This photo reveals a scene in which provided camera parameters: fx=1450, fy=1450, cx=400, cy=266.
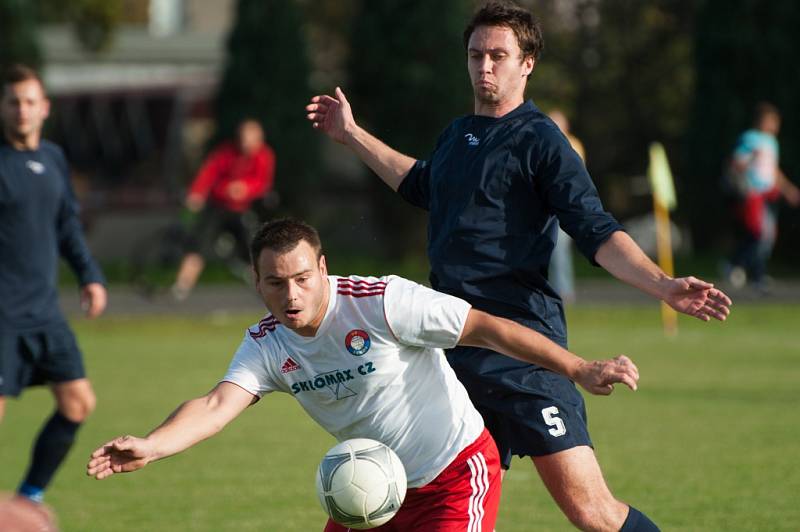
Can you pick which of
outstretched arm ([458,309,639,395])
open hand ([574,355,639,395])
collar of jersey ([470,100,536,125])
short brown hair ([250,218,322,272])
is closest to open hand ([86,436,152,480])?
short brown hair ([250,218,322,272])

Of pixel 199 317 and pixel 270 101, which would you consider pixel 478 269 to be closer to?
pixel 199 317

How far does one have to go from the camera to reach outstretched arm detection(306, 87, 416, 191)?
6.26 m

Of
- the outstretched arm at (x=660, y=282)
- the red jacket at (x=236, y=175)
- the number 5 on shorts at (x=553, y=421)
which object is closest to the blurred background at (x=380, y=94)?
the red jacket at (x=236, y=175)

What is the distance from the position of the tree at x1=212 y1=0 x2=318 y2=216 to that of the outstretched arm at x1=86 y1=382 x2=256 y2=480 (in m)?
24.6

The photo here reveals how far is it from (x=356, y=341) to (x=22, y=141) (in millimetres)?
3558

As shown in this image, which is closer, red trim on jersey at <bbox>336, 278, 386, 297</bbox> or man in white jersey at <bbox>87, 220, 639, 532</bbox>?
man in white jersey at <bbox>87, 220, 639, 532</bbox>

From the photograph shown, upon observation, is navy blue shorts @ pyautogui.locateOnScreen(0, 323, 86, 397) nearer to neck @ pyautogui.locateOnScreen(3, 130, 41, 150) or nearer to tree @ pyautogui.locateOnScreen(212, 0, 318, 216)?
neck @ pyautogui.locateOnScreen(3, 130, 41, 150)

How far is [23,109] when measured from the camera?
25.5 ft

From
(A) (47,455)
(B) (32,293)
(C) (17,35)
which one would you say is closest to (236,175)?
(C) (17,35)

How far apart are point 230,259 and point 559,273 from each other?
515 cm

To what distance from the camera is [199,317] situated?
1975cm

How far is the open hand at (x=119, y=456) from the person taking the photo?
4.61m

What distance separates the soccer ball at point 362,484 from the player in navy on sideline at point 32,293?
3.11 meters

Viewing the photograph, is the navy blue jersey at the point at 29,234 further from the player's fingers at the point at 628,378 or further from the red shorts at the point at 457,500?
the player's fingers at the point at 628,378
